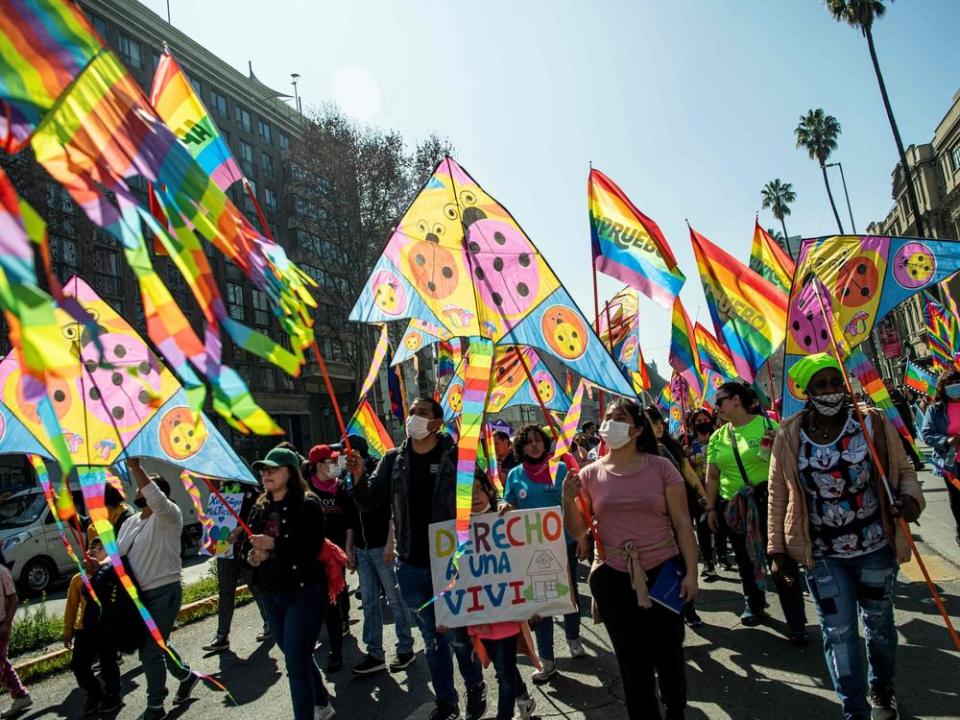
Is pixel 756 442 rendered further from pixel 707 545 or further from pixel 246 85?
pixel 246 85

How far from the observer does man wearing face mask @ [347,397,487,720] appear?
4.26m

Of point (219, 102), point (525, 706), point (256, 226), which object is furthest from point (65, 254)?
point (525, 706)

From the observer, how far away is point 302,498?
14.2 ft

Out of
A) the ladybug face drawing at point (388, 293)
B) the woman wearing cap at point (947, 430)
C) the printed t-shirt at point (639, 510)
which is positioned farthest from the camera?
the woman wearing cap at point (947, 430)

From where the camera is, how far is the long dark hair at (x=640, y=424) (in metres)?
3.62

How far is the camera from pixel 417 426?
4.39 meters

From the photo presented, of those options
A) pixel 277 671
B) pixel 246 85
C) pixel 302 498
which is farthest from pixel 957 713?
pixel 246 85

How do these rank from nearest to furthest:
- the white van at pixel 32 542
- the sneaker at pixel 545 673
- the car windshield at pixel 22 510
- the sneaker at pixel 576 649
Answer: the sneaker at pixel 545 673 < the sneaker at pixel 576 649 < the white van at pixel 32 542 < the car windshield at pixel 22 510

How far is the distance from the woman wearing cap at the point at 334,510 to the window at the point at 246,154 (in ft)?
116

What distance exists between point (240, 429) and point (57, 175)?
81 cm

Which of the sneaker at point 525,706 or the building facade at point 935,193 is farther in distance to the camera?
the building facade at point 935,193

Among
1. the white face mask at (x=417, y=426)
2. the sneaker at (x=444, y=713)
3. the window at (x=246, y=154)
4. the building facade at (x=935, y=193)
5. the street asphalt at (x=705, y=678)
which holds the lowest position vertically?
the street asphalt at (x=705, y=678)

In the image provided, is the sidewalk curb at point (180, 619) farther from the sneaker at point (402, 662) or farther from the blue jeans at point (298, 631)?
the blue jeans at point (298, 631)

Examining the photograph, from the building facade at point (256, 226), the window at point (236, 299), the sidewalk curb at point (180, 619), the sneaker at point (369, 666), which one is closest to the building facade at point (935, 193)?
the building facade at point (256, 226)
